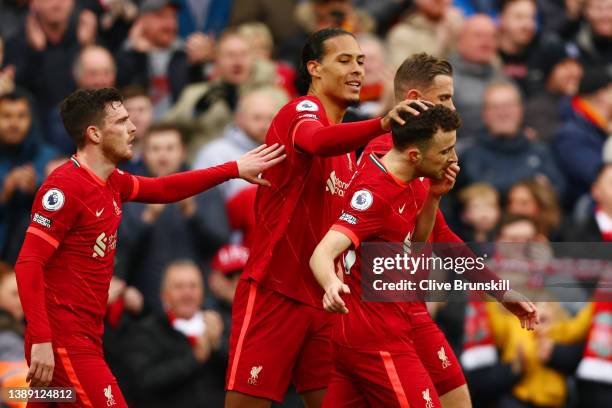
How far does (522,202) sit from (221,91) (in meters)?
2.77

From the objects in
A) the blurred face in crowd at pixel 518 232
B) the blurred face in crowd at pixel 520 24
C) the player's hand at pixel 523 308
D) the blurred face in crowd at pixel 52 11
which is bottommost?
the player's hand at pixel 523 308

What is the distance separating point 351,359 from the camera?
7.88m

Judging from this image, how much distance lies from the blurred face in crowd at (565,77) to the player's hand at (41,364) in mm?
8087

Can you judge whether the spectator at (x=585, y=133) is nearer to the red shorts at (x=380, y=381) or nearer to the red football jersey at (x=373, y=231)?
the red football jersey at (x=373, y=231)

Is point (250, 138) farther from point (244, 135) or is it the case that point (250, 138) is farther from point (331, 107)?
point (331, 107)

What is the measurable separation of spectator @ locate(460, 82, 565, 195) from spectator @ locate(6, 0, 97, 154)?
3.60m

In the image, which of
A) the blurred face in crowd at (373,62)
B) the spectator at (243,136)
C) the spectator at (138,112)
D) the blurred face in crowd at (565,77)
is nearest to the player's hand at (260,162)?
the spectator at (243,136)

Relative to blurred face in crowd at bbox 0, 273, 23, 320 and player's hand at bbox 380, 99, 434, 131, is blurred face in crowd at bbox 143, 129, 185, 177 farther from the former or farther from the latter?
player's hand at bbox 380, 99, 434, 131

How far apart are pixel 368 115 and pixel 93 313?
4782 millimetres

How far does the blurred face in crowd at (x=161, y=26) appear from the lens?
551 inches

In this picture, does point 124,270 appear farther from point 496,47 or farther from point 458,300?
point 496,47

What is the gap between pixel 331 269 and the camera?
7.41m

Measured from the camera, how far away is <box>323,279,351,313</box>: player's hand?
7262mm

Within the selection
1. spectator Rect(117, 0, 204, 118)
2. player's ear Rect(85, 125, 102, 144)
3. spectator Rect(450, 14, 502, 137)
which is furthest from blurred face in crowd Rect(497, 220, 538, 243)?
player's ear Rect(85, 125, 102, 144)
